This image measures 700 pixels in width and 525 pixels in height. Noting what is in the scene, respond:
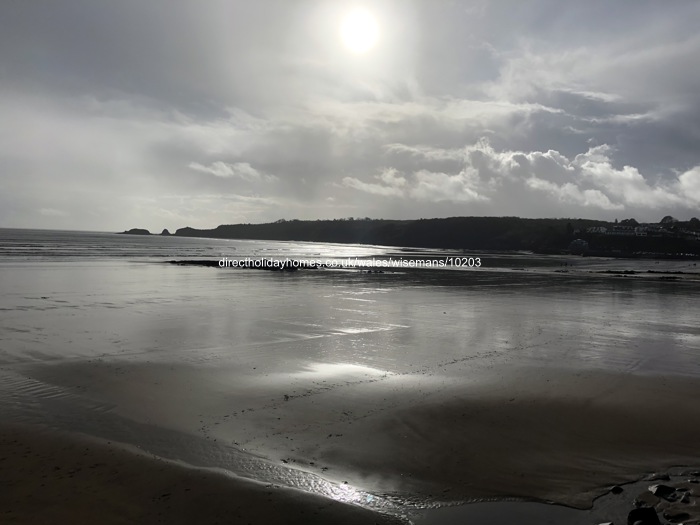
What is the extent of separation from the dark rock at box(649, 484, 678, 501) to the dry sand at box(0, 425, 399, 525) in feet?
10.6

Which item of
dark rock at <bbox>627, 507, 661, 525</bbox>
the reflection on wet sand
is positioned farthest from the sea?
dark rock at <bbox>627, 507, 661, 525</bbox>

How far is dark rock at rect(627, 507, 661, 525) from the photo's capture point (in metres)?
4.99

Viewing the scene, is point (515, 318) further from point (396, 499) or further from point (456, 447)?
point (396, 499)

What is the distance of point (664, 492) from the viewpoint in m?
5.70

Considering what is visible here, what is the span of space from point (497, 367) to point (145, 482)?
855 centimetres

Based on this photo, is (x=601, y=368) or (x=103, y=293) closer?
(x=601, y=368)

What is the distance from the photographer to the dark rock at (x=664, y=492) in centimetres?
556

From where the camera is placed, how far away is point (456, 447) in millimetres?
7043

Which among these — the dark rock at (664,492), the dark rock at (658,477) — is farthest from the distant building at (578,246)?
the dark rock at (664,492)

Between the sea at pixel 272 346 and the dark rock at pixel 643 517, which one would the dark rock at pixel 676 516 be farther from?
the sea at pixel 272 346

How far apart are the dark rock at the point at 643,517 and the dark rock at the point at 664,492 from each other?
2.01ft

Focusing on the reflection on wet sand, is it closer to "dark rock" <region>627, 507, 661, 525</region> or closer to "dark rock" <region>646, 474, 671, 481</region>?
"dark rock" <region>646, 474, 671, 481</region>

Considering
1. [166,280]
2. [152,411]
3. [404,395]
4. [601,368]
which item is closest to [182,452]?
[152,411]

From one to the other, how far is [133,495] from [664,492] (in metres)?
6.20
